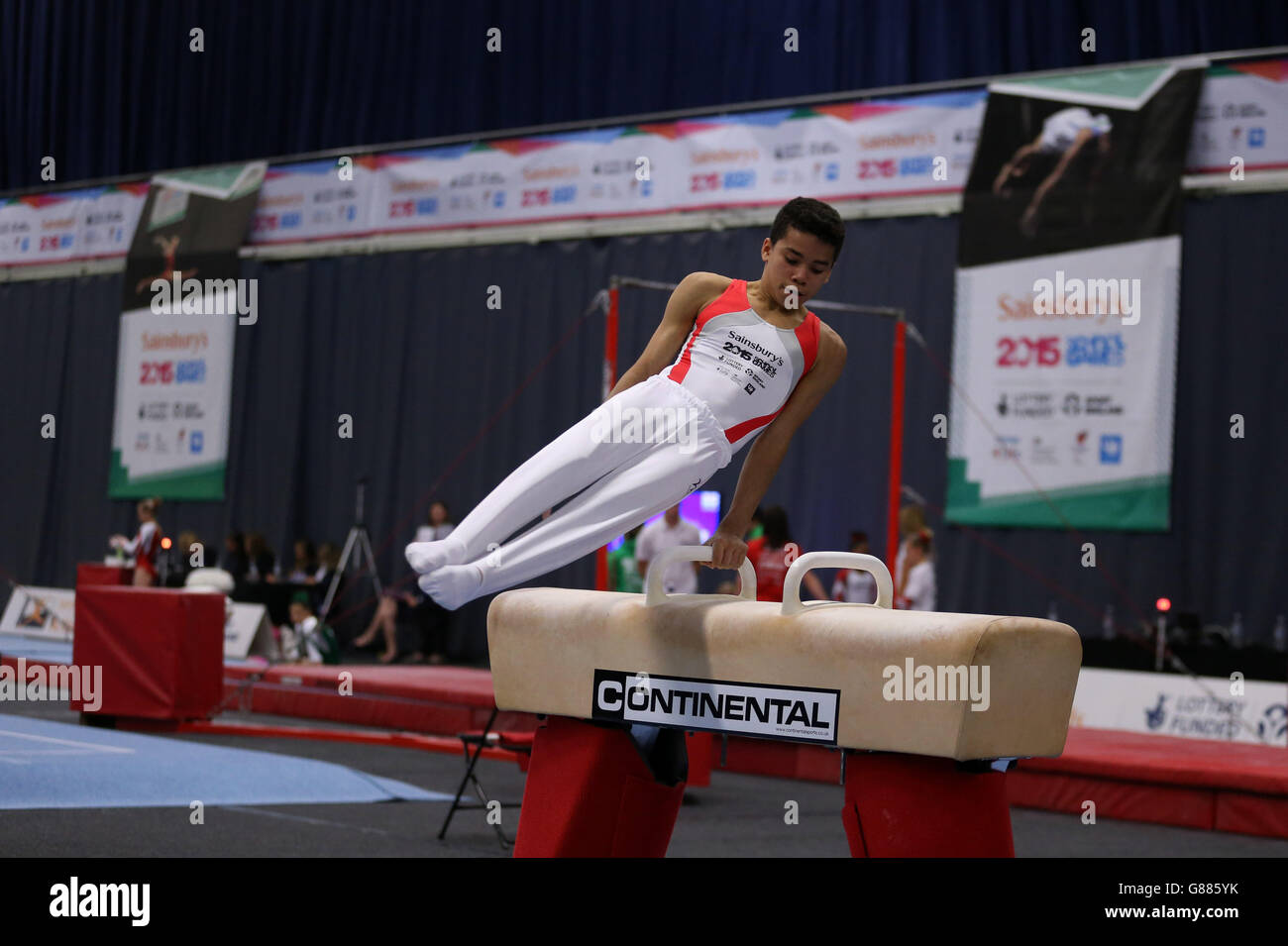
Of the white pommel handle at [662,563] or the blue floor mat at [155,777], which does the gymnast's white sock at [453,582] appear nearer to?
the white pommel handle at [662,563]

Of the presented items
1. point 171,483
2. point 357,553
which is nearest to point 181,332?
point 171,483

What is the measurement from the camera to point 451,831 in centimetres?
588

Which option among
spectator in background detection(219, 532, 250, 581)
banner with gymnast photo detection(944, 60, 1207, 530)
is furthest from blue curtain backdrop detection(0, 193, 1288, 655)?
spectator in background detection(219, 532, 250, 581)

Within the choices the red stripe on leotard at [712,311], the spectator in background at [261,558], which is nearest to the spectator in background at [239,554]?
the spectator in background at [261,558]

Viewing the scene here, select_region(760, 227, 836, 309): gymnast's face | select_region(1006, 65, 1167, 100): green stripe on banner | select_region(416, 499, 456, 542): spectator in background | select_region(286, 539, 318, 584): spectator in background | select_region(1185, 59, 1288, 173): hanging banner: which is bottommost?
select_region(286, 539, 318, 584): spectator in background

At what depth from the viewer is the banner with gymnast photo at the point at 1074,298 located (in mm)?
9977

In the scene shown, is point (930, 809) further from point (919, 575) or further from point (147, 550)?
point (147, 550)

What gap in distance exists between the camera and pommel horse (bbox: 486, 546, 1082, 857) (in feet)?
9.48

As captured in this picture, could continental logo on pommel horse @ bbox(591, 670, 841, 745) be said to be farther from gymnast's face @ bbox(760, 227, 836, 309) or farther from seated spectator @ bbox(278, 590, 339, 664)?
seated spectator @ bbox(278, 590, 339, 664)

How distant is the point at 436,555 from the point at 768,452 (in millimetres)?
811

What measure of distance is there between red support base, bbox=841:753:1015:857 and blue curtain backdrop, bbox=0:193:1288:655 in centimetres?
746

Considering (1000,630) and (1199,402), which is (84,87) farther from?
(1000,630)
